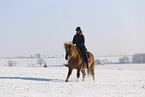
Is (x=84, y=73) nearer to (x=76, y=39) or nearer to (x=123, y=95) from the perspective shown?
(x=76, y=39)

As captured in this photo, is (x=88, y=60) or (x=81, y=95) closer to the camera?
A: (x=81, y=95)

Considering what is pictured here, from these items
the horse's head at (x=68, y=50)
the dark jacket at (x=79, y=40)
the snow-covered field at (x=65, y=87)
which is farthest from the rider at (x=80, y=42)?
the snow-covered field at (x=65, y=87)

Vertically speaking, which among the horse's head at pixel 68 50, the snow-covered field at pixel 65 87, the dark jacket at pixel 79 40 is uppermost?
the dark jacket at pixel 79 40

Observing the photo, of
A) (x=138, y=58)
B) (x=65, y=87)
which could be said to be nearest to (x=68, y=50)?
(x=65, y=87)

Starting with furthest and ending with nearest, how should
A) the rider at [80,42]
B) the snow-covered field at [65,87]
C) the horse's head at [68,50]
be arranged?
the rider at [80,42]
the horse's head at [68,50]
the snow-covered field at [65,87]

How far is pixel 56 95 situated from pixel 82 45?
4.23 meters

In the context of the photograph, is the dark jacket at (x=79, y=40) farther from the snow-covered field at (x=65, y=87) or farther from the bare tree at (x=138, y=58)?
the bare tree at (x=138, y=58)

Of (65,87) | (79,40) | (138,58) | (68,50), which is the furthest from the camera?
(138,58)

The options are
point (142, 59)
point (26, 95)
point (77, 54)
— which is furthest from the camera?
point (142, 59)

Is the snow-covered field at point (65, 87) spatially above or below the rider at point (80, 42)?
below

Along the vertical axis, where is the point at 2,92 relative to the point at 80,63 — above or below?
below

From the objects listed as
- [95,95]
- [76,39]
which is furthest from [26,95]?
[76,39]

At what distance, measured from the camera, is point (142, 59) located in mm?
140500

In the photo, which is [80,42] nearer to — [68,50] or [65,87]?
[68,50]
